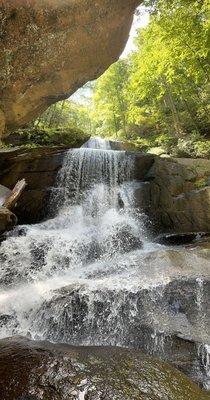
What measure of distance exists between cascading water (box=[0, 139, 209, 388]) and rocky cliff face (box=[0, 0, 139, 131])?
154 inches

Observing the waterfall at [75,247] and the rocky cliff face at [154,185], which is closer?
the waterfall at [75,247]

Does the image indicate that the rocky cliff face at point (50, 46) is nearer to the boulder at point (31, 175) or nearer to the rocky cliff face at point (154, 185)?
the rocky cliff face at point (154, 185)

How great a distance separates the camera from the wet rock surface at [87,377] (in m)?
3.36

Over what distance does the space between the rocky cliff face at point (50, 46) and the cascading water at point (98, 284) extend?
392 cm

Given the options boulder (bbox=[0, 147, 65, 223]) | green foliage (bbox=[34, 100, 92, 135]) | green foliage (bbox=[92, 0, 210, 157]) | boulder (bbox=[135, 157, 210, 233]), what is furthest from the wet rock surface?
green foliage (bbox=[34, 100, 92, 135])

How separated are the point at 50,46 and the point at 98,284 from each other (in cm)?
542

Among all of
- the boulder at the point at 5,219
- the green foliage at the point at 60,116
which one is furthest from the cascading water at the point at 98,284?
the green foliage at the point at 60,116

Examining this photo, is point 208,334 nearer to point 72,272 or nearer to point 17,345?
point 17,345

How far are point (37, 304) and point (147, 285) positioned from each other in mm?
2345

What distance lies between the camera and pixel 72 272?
902 centimetres

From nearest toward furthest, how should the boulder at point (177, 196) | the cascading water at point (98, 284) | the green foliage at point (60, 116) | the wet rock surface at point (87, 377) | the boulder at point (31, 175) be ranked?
the wet rock surface at point (87, 377) → the cascading water at point (98, 284) → the boulder at point (177, 196) → the boulder at point (31, 175) → the green foliage at point (60, 116)

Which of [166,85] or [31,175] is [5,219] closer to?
[31,175]

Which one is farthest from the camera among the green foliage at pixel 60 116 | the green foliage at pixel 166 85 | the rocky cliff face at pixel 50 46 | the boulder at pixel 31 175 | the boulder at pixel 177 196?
the green foliage at pixel 60 116

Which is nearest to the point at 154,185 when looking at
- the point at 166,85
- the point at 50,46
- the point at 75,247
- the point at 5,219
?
the point at 75,247
